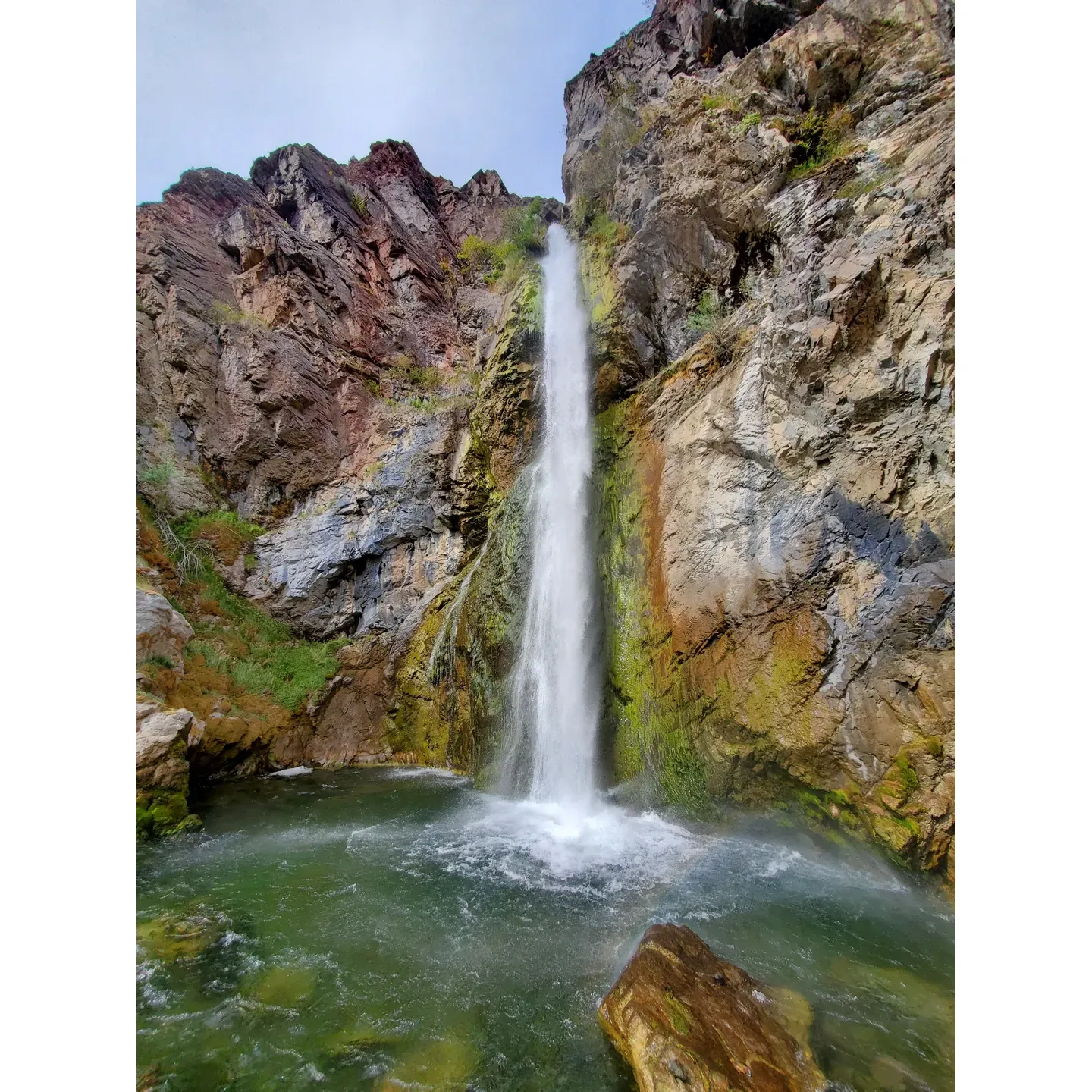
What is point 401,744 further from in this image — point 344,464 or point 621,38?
point 621,38

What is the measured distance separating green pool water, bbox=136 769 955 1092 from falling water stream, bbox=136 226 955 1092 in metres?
0.02

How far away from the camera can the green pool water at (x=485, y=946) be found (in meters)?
2.96

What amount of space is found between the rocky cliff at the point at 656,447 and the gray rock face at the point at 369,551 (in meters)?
0.08

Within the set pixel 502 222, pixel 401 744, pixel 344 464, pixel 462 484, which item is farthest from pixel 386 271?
pixel 401 744

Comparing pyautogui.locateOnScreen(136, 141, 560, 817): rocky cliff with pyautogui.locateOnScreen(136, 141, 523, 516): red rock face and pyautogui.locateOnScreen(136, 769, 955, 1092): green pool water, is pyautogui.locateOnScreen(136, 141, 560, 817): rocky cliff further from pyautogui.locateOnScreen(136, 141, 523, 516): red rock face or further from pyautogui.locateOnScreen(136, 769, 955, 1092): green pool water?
pyautogui.locateOnScreen(136, 769, 955, 1092): green pool water

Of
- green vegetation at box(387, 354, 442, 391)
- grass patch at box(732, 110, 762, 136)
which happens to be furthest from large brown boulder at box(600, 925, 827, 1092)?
green vegetation at box(387, 354, 442, 391)

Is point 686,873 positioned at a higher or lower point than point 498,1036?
lower

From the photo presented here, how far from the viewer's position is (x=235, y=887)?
514 centimetres

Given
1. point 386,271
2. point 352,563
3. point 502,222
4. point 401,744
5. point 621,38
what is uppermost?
point 621,38

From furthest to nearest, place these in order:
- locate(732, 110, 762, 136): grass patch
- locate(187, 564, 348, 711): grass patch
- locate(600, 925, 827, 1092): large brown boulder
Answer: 1. locate(187, 564, 348, 711): grass patch
2. locate(732, 110, 762, 136): grass patch
3. locate(600, 925, 827, 1092): large brown boulder

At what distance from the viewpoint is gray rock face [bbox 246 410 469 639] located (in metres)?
13.3

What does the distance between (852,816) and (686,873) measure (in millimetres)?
1905

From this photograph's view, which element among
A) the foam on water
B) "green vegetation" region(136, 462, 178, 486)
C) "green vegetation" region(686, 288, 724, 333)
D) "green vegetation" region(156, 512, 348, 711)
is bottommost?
the foam on water

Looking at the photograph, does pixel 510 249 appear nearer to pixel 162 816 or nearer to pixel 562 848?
pixel 162 816
